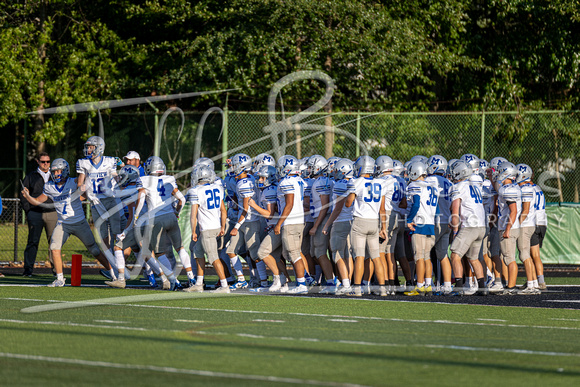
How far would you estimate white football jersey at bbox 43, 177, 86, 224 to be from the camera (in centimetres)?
1270

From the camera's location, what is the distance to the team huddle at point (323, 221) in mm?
11938

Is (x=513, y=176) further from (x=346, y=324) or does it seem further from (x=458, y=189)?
(x=346, y=324)

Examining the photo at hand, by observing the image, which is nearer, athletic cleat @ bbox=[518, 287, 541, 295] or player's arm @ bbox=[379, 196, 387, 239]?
player's arm @ bbox=[379, 196, 387, 239]

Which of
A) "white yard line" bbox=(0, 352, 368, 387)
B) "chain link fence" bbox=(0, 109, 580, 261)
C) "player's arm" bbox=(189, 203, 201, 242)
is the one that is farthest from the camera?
"chain link fence" bbox=(0, 109, 580, 261)

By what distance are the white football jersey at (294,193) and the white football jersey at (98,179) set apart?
3159 millimetres

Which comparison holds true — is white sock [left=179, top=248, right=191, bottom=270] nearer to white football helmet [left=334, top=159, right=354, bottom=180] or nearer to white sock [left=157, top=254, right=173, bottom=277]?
white sock [left=157, top=254, right=173, bottom=277]

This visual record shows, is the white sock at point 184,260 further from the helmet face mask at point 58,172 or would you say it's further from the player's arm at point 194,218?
the helmet face mask at point 58,172

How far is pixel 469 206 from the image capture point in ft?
39.4

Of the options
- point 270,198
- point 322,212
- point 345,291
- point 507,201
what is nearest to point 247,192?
point 270,198

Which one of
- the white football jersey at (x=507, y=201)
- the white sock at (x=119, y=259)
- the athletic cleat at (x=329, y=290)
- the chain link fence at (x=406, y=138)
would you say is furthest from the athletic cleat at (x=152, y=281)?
the chain link fence at (x=406, y=138)

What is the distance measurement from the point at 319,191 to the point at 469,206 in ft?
7.43

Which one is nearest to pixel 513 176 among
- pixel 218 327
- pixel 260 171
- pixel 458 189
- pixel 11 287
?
pixel 458 189

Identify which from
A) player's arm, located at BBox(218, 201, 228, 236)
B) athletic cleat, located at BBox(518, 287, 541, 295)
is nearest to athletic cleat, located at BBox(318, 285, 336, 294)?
player's arm, located at BBox(218, 201, 228, 236)

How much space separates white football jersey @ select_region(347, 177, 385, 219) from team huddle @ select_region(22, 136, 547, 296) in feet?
0.05
